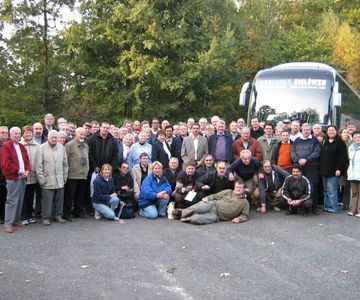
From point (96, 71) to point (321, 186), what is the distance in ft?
53.5

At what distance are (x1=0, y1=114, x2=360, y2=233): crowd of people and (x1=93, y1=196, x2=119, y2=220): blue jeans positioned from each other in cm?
2

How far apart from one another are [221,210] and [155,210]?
4.71ft

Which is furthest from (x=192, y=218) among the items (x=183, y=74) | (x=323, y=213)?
(x=183, y=74)

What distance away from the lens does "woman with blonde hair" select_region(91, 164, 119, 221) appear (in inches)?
380

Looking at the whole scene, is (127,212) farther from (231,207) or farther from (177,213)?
(231,207)

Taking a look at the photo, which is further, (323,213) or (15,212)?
(323,213)

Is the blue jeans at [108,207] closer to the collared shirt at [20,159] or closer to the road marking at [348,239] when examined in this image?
the collared shirt at [20,159]

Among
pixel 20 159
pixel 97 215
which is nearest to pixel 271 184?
pixel 97 215

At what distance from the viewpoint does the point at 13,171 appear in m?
8.56

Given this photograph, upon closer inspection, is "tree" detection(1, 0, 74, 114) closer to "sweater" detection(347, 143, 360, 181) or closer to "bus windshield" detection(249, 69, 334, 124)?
"bus windshield" detection(249, 69, 334, 124)

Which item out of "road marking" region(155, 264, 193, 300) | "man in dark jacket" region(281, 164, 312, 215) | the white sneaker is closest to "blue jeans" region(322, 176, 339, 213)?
"man in dark jacket" region(281, 164, 312, 215)

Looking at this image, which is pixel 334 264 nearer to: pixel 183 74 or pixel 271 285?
pixel 271 285

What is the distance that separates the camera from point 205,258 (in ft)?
22.7

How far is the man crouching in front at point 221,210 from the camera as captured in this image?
939 cm
